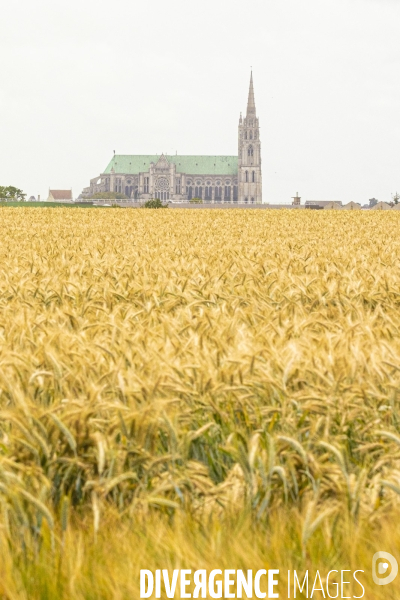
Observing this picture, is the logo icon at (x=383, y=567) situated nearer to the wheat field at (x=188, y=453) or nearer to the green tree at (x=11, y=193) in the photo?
the wheat field at (x=188, y=453)

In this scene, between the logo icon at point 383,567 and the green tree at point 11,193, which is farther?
the green tree at point 11,193

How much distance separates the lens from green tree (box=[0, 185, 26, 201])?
19162 centimetres

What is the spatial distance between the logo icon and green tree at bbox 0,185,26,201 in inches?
7636

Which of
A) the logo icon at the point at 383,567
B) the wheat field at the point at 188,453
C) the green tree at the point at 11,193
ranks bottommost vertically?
the logo icon at the point at 383,567

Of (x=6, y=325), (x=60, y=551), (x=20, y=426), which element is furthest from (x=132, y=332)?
(x=60, y=551)

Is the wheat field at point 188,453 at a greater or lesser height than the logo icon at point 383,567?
greater

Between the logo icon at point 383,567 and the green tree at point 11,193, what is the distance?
194m

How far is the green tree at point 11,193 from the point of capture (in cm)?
19162

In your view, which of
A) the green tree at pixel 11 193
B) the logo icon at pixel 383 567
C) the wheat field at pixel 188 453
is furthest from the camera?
the green tree at pixel 11 193

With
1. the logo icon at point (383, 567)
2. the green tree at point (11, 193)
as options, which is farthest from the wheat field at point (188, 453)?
the green tree at point (11, 193)

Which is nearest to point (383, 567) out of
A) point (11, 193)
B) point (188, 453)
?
point (188, 453)

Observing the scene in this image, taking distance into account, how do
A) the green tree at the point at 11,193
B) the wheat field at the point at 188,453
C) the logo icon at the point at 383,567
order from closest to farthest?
the logo icon at the point at 383,567
the wheat field at the point at 188,453
the green tree at the point at 11,193

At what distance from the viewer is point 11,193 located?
195 metres

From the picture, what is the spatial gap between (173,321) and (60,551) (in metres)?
2.48
